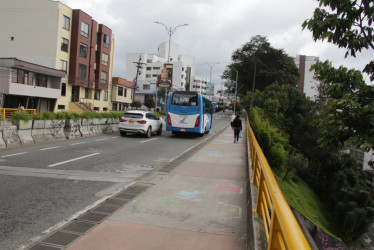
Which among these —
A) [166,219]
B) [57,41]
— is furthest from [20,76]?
[166,219]

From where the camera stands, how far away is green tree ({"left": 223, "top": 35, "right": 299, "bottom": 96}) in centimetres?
5731

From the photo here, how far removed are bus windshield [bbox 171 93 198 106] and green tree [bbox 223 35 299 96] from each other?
125ft

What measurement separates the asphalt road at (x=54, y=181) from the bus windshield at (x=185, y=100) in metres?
7.81

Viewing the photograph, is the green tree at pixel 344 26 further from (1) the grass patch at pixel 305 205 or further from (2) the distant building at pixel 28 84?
(2) the distant building at pixel 28 84

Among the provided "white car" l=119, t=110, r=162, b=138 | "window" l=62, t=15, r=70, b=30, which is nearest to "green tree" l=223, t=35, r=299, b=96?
"window" l=62, t=15, r=70, b=30

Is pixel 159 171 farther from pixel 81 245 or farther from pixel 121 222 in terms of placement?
pixel 81 245

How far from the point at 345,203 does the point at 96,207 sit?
29.8m

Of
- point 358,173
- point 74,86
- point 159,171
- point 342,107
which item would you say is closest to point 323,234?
point 159,171

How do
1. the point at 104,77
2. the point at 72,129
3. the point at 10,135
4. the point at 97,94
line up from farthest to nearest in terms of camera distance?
the point at 104,77 → the point at 97,94 → the point at 72,129 → the point at 10,135

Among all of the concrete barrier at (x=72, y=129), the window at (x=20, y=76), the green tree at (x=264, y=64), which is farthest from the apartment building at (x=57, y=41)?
the green tree at (x=264, y=64)

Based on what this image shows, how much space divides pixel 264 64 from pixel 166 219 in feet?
185

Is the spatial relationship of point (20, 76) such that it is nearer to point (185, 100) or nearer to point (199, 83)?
point (185, 100)

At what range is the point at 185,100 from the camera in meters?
21.0

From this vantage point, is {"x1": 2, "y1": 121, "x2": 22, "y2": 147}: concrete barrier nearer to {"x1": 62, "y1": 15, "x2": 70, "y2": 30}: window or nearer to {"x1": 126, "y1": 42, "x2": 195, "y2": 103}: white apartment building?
{"x1": 62, "y1": 15, "x2": 70, "y2": 30}: window
